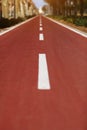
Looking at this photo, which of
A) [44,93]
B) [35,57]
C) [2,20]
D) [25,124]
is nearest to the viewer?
[25,124]

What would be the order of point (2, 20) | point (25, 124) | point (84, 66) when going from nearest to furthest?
point (25, 124)
point (84, 66)
point (2, 20)

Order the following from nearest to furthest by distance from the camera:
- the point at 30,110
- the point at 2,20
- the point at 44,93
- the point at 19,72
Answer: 1. the point at 30,110
2. the point at 44,93
3. the point at 19,72
4. the point at 2,20

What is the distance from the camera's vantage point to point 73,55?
1028 centimetres

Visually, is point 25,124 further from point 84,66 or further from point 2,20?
point 2,20

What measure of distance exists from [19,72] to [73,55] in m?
3.19

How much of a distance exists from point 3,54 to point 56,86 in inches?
188

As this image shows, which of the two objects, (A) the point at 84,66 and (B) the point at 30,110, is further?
(A) the point at 84,66

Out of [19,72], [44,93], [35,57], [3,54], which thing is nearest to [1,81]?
[19,72]

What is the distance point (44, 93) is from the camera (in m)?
5.52

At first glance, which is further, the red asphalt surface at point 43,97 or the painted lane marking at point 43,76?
the painted lane marking at point 43,76

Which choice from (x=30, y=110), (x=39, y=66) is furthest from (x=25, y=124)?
(x=39, y=66)

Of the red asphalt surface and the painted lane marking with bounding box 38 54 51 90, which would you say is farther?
the painted lane marking with bounding box 38 54 51 90

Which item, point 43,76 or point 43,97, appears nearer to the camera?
point 43,97

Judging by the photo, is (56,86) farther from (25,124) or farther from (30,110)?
(25,124)
